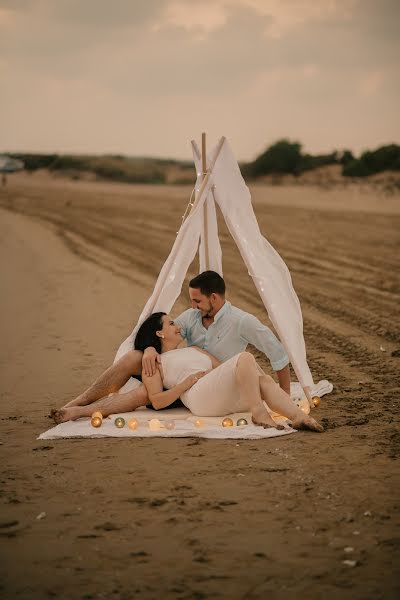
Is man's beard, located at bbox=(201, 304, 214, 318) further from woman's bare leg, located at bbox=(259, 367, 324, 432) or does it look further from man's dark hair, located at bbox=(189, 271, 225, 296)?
woman's bare leg, located at bbox=(259, 367, 324, 432)

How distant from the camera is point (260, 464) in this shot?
5.14m

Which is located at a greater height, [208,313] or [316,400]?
[208,313]

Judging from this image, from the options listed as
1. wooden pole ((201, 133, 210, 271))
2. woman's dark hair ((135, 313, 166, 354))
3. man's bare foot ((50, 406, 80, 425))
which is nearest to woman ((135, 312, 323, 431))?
woman's dark hair ((135, 313, 166, 354))

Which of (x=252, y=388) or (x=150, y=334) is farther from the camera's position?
(x=150, y=334)

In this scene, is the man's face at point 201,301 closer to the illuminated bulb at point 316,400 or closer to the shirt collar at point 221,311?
the shirt collar at point 221,311

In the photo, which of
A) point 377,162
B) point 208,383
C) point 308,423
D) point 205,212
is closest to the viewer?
point 308,423

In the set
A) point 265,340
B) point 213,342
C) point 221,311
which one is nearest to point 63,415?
point 213,342

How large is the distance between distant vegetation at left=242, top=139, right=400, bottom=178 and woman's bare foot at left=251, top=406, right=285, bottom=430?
39.3m

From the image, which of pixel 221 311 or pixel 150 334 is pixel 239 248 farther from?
pixel 150 334

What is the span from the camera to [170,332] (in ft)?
20.6

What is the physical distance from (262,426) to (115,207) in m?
25.4

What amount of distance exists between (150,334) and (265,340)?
0.85 m

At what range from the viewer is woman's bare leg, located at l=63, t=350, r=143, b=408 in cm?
632

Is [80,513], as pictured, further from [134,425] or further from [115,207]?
[115,207]
